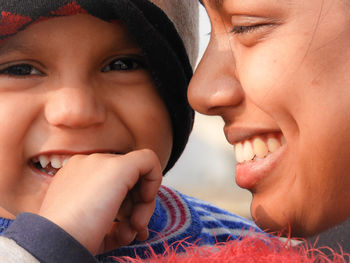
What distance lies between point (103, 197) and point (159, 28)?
451 mm

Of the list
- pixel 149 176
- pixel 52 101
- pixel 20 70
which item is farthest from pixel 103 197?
pixel 20 70

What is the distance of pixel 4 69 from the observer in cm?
108

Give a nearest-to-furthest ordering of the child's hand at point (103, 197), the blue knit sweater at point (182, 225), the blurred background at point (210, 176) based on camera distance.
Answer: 1. the child's hand at point (103, 197)
2. the blue knit sweater at point (182, 225)
3. the blurred background at point (210, 176)

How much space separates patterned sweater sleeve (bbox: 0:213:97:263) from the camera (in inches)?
30.8

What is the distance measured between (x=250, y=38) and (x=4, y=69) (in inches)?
21.6

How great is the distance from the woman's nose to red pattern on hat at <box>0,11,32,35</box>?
0.38 metres

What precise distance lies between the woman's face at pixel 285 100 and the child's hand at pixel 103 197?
0.19 m

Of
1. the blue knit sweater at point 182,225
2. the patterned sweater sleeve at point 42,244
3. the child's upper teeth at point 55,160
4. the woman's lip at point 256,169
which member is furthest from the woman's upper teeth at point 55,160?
the woman's lip at point 256,169

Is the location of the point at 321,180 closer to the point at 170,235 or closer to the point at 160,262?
the point at 160,262

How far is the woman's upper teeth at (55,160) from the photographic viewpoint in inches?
43.2

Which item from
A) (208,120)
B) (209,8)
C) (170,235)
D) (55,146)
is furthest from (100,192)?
(208,120)

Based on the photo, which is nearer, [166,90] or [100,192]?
[100,192]

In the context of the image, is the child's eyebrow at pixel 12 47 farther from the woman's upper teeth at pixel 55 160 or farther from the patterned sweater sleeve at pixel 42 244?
the patterned sweater sleeve at pixel 42 244

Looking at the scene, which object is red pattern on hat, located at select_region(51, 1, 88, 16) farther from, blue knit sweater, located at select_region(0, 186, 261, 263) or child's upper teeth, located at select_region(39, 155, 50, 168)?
blue knit sweater, located at select_region(0, 186, 261, 263)
